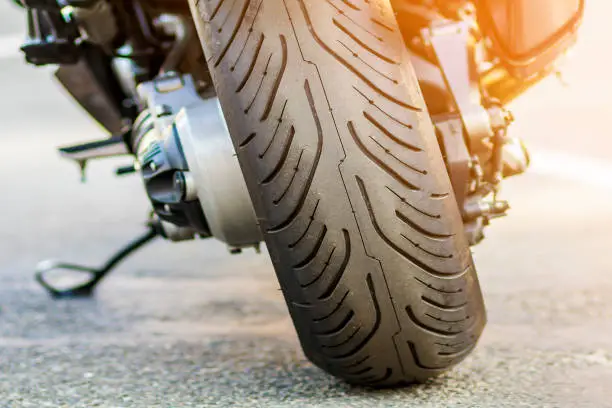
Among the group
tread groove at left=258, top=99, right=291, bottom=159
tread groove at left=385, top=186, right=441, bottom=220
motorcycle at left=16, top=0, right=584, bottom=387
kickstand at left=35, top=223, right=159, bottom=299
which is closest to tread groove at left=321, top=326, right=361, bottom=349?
motorcycle at left=16, top=0, right=584, bottom=387

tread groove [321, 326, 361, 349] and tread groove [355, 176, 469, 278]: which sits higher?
tread groove [355, 176, 469, 278]

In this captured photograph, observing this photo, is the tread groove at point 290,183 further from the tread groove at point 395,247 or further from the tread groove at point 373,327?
the tread groove at point 373,327

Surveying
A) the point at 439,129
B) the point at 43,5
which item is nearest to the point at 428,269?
the point at 439,129

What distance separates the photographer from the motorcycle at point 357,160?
1630mm

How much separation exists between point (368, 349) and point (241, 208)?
16.2 inches

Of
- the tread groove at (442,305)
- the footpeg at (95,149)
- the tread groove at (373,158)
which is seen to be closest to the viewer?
the tread groove at (373,158)

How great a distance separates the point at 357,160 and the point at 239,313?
1472 mm

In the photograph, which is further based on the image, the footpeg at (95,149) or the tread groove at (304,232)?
the footpeg at (95,149)

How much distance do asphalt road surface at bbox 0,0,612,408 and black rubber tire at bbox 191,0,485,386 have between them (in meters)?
0.29

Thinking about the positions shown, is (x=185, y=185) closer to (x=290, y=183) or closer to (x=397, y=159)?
(x=290, y=183)

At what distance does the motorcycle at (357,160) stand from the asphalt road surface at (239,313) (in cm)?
21

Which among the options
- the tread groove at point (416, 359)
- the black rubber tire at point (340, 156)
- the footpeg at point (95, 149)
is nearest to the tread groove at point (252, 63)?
the black rubber tire at point (340, 156)

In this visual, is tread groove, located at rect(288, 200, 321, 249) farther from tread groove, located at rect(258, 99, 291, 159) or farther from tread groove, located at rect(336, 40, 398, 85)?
tread groove, located at rect(336, 40, 398, 85)

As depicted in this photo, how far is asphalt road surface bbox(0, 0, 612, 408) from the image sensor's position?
203 cm
